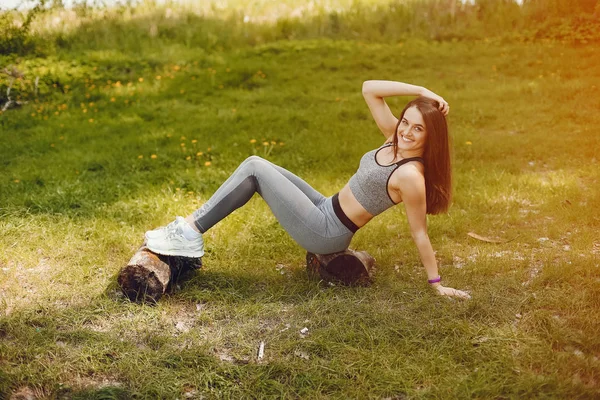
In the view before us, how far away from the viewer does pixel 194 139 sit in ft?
23.0

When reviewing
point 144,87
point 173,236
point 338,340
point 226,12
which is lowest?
point 338,340

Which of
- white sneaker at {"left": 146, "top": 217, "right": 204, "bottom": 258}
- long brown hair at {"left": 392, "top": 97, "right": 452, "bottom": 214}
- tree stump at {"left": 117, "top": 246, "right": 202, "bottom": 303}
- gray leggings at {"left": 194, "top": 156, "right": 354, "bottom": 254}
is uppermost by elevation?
long brown hair at {"left": 392, "top": 97, "right": 452, "bottom": 214}

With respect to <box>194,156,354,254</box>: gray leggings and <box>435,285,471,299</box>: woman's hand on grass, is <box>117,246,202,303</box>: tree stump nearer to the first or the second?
<box>194,156,354,254</box>: gray leggings

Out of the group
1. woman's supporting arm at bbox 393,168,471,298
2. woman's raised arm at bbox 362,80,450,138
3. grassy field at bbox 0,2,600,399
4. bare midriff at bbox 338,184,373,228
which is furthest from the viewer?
woman's raised arm at bbox 362,80,450,138

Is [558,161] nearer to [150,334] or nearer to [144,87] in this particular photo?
[150,334]

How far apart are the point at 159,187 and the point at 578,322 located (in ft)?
13.0

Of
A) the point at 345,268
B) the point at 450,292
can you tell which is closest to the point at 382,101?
the point at 345,268

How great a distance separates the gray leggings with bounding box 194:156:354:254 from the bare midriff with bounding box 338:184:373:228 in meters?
0.08

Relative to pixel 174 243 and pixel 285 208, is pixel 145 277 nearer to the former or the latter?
pixel 174 243

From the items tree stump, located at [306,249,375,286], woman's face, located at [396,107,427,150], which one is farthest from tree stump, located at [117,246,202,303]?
woman's face, located at [396,107,427,150]

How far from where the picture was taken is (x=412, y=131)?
3.49 metres

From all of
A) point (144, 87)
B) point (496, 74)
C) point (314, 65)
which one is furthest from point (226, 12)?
point (496, 74)

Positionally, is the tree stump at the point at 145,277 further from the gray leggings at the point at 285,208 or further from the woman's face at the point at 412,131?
the woman's face at the point at 412,131

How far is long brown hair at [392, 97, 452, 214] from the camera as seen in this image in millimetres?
3449
